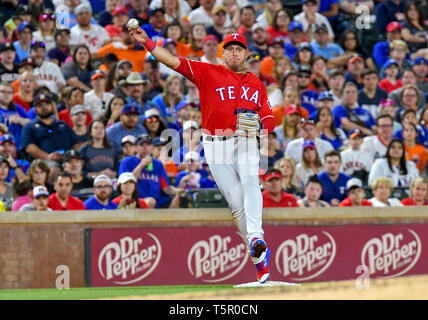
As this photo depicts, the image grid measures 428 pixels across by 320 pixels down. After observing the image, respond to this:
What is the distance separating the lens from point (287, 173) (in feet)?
40.4

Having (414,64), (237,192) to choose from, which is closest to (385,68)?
(414,64)

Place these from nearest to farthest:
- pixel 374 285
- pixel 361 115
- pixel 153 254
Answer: pixel 374 285 < pixel 153 254 < pixel 361 115

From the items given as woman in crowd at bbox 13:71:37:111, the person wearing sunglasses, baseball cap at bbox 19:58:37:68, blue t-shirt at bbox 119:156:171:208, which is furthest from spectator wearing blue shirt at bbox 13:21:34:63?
blue t-shirt at bbox 119:156:171:208

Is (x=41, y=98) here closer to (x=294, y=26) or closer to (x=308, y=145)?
(x=308, y=145)


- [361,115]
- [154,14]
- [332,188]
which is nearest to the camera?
[332,188]

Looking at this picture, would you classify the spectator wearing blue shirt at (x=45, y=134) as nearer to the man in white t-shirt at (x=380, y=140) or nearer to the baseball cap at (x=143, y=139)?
the baseball cap at (x=143, y=139)

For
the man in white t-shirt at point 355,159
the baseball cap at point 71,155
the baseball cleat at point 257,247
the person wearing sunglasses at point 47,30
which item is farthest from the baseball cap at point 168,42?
the baseball cleat at point 257,247

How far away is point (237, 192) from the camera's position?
324 inches

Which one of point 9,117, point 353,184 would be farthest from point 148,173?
point 353,184

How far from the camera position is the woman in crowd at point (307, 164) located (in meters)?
12.8

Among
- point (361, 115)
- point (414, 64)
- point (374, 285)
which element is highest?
point (414, 64)

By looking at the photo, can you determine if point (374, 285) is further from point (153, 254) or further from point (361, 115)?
point (361, 115)

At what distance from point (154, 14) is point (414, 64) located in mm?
4727

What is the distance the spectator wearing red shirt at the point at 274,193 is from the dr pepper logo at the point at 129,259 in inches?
61.6
